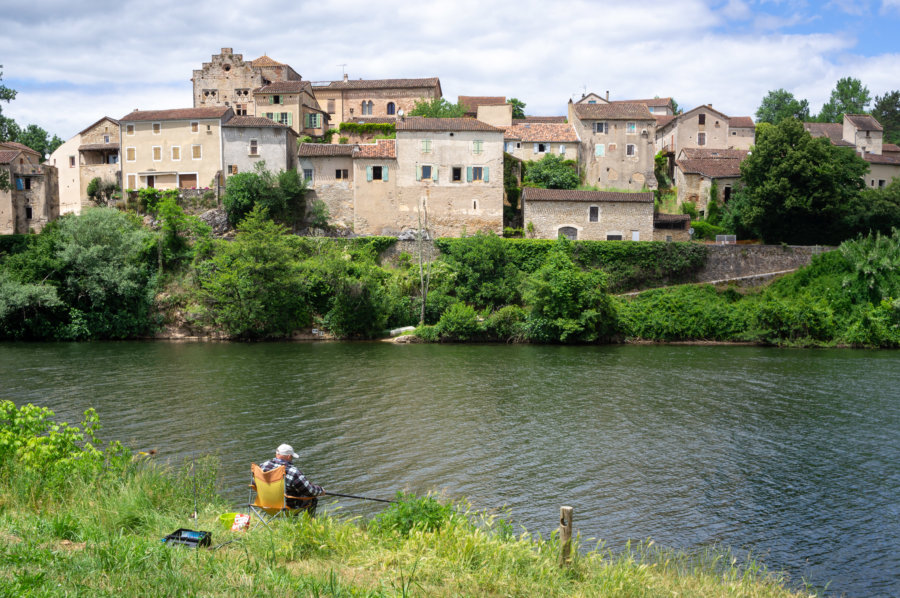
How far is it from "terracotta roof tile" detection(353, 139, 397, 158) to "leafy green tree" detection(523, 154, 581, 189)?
10.3m

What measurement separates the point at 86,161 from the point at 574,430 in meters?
45.8

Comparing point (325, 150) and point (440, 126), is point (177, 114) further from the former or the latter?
point (440, 126)

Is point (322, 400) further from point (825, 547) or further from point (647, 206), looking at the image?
point (647, 206)

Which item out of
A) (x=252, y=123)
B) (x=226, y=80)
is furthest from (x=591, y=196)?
(x=226, y=80)

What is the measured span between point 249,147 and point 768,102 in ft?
202

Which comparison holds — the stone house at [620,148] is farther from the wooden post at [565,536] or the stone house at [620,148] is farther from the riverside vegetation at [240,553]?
the wooden post at [565,536]

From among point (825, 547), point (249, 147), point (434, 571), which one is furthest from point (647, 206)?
point (434, 571)

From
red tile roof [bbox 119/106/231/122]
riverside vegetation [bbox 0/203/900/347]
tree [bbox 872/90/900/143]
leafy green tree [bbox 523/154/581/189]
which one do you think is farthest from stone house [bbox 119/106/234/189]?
tree [bbox 872/90/900/143]

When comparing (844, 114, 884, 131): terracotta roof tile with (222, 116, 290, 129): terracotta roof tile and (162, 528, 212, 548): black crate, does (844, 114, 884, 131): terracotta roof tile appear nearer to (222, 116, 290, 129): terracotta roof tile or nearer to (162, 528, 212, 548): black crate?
(222, 116, 290, 129): terracotta roof tile

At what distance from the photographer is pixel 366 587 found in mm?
7352

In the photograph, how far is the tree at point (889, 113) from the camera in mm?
79800

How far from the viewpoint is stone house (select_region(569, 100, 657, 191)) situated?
52938mm

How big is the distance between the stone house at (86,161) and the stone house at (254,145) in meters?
8.73

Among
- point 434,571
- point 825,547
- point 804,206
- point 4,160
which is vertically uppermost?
point 4,160
